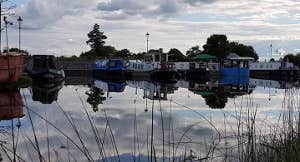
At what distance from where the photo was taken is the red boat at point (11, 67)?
33.2m

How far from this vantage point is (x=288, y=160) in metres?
6.26

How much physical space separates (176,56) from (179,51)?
635 centimetres

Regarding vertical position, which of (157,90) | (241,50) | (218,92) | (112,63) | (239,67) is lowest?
(218,92)

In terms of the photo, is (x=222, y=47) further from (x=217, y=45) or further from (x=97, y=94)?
(x=97, y=94)

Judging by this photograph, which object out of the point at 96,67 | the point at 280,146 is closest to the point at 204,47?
the point at 96,67

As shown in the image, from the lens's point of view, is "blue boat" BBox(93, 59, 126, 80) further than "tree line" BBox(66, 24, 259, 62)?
No

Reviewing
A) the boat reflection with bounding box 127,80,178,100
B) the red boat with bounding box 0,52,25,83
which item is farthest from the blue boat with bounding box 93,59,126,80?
the red boat with bounding box 0,52,25,83

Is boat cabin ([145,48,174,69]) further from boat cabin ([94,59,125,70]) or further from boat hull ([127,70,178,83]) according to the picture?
boat cabin ([94,59,125,70])

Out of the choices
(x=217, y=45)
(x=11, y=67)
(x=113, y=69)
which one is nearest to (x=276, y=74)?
(x=113, y=69)

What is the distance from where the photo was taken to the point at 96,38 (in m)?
116

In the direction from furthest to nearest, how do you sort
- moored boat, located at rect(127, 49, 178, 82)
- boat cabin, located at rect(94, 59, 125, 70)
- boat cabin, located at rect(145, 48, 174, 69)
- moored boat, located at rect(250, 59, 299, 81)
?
moored boat, located at rect(250, 59, 299, 81) < boat cabin, located at rect(145, 48, 174, 69) < boat cabin, located at rect(94, 59, 125, 70) < moored boat, located at rect(127, 49, 178, 82)

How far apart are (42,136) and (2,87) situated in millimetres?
21193

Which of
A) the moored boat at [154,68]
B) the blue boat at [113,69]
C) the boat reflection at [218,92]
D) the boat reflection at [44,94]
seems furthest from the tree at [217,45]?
the boat reflection at [44,94]

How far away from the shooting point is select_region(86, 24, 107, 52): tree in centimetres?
11488
